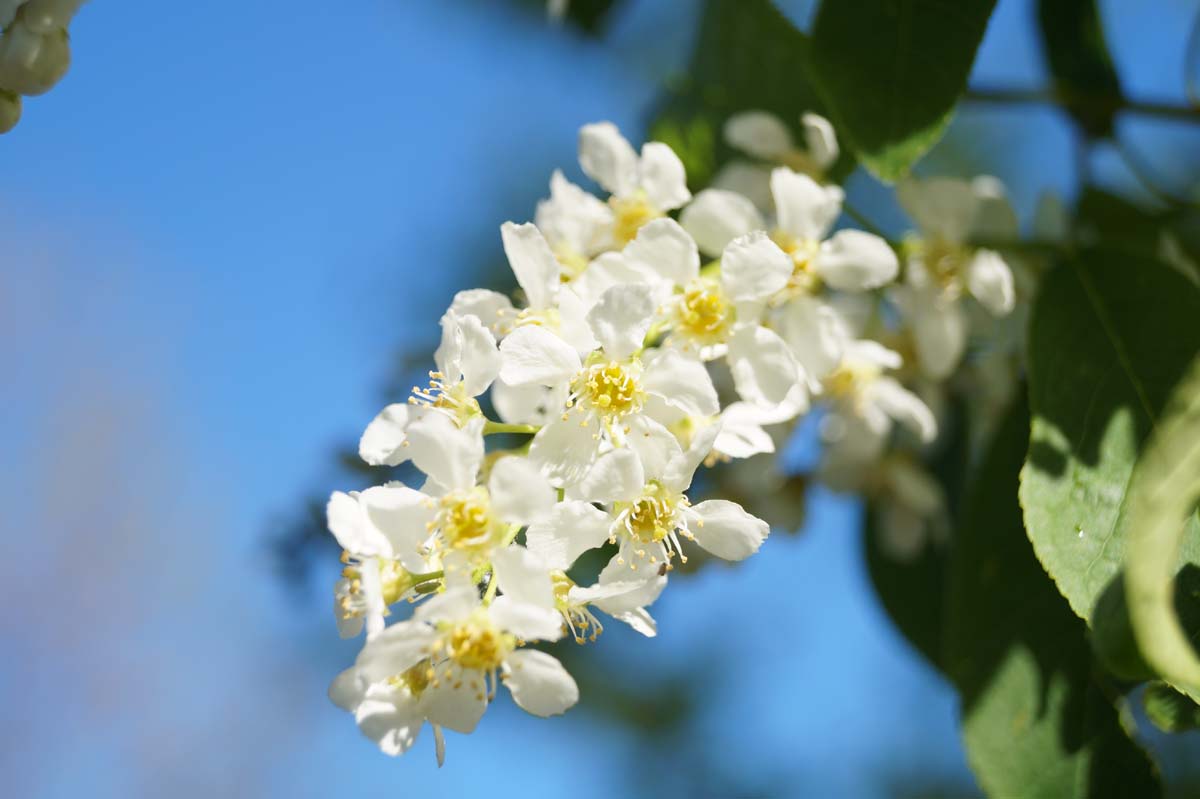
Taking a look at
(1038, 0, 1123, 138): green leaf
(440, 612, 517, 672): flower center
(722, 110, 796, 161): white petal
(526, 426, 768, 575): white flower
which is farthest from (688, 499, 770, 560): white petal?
(1038, 0, 1123, 138): green leaf

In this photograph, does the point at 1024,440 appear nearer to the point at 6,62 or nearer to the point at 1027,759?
the point at 1027,759

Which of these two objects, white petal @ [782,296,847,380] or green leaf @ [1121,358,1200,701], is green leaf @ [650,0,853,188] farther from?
green leaf @ [1121,358,1200,701]

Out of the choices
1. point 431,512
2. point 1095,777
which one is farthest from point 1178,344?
point 431,512

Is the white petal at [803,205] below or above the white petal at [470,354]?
above

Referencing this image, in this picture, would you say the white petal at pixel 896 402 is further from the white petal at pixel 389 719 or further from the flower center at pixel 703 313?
the white petal at pixel 389 719

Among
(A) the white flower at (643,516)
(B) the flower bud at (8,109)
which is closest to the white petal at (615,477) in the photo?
(A) the white flower at (643,516)
